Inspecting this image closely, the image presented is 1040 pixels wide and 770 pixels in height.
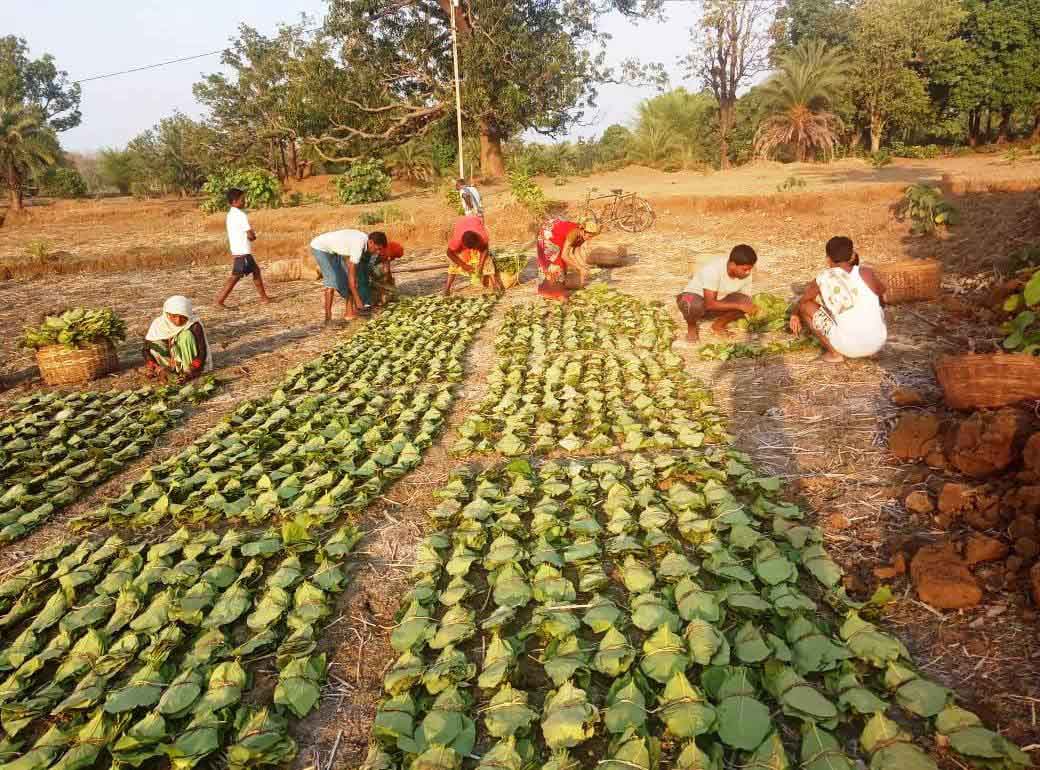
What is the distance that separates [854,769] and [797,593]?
0.73 m

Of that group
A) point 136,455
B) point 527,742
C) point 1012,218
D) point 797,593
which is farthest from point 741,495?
point 1012,218

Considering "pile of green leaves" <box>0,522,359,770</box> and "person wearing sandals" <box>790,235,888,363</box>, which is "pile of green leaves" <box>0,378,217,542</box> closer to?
"pile of green leaves" <box>0,522,359,770</box>

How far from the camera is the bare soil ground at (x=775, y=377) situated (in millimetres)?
2223

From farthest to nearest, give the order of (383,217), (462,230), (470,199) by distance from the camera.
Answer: (383,217) → (470,199) → (462,230)

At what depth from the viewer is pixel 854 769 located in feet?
5.64

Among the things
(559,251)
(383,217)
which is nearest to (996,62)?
(383,217)

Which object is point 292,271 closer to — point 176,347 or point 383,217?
point 383,217

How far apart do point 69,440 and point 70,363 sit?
160 centimetres

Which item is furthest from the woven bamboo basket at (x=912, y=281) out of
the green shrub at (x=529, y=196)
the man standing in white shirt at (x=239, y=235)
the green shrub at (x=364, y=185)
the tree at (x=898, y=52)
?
the tree at (x=898, y=52)

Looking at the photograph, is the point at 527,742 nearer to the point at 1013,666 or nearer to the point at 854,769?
the point at 854,769

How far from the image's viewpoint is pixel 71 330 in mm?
5719

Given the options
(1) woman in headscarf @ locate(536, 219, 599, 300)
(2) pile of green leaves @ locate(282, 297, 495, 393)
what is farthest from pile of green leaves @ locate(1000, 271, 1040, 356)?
(1) woman in headscarf @ locate(536, 219, 599, 300)

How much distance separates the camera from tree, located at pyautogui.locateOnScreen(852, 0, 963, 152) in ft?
76.3

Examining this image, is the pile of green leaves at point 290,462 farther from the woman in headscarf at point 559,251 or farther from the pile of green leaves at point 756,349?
the woman in headscarf at point 559,251
